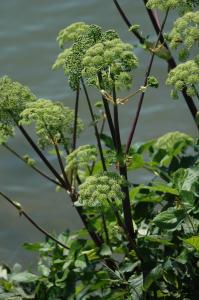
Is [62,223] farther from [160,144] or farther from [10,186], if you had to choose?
[160,144]

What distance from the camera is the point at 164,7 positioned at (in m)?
3.41

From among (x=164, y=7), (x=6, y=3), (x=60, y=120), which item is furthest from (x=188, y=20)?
(x=6, y=3)

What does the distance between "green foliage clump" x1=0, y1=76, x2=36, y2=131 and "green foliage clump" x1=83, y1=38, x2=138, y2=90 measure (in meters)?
0.56

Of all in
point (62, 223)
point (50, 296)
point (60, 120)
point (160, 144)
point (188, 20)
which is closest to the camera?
point (188, 20)

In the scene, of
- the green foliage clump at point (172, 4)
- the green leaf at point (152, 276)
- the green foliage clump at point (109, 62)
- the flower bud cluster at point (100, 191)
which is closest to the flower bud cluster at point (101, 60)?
the green foliage clump at point (109, 62)

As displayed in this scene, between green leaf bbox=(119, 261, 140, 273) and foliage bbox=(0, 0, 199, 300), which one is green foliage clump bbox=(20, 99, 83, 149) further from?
green leaf bbox=(119, 261, 140, 273)

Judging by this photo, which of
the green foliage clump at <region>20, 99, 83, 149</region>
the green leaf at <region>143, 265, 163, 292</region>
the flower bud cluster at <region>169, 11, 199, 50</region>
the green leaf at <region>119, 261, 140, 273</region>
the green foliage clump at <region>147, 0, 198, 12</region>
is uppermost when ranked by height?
the green foliage clump at <region>147, 0, 198, 12</region>

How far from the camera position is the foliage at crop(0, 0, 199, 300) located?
3246mm

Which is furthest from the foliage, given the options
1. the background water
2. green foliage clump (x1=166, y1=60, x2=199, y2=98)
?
the background water

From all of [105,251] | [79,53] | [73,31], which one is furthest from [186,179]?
[73,31]

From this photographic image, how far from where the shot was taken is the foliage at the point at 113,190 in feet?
10.6

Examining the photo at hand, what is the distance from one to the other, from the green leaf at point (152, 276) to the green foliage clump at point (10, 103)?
883 mm

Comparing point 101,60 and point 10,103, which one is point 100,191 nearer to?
point 101,60

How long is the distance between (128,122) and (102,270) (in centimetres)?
290
